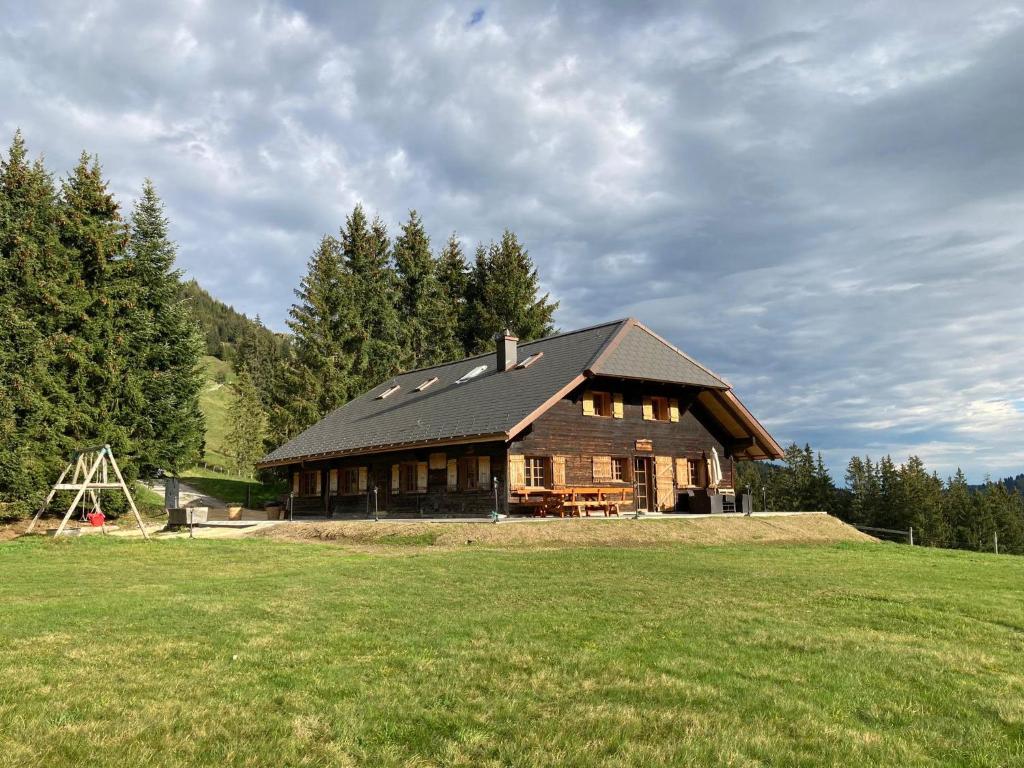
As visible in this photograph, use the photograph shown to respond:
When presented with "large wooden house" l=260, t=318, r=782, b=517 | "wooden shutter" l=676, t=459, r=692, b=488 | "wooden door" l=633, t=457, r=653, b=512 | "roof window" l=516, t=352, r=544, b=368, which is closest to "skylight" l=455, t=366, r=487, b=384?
"large wooden house" l=260, t=318, r=782, b=517

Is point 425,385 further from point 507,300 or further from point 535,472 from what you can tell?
point 507,300

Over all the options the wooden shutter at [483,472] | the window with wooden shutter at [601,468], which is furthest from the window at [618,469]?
the wooden shutter at [483,472]

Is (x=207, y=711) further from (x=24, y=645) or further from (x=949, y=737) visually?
(x=949, y=737)

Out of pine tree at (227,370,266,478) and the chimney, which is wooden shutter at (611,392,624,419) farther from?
pine tree at (227,370,266,478)

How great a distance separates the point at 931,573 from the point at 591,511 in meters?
12.5

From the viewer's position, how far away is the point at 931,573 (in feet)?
46.2

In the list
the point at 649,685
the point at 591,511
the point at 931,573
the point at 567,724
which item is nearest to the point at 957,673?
the point at 649,685

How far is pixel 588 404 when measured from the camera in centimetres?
2714

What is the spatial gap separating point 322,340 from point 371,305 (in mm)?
4358

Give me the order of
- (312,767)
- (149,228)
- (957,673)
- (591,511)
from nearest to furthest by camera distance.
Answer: (312,767)
(957,673)
(591,511)
(149,228)

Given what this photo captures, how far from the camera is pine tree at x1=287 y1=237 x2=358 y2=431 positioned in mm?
45219

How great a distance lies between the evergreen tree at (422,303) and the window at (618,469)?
25518mm

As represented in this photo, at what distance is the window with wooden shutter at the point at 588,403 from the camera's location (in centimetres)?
2703

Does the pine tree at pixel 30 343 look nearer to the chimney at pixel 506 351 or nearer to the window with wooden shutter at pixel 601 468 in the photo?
the chimney at pixel 506 351
